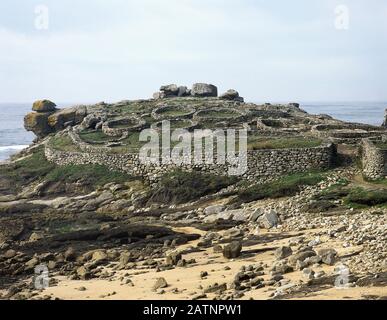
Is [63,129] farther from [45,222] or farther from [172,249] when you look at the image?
[172,249]

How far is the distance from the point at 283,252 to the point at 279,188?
10.5 meters

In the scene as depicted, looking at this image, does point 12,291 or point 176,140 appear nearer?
point 12,291

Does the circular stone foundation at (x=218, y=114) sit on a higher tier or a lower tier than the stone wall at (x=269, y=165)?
higher

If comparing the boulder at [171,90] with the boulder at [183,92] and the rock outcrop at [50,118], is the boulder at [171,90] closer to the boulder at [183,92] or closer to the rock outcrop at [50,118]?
the boulder at [183,92]

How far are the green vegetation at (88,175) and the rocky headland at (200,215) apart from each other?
0.09 metres

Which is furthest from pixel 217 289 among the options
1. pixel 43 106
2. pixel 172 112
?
pixel 43 106

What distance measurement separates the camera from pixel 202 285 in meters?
16.9

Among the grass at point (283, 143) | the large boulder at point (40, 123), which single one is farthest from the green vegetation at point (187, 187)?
the large boulder at point (40, 123)

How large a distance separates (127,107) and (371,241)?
38.4m

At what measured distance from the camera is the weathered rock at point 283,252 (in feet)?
61.5

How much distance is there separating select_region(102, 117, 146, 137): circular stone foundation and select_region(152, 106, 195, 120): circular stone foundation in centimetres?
170

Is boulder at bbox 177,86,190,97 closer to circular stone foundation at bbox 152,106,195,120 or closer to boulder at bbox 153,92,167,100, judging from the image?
boulder at bbox 153,92,167,100
